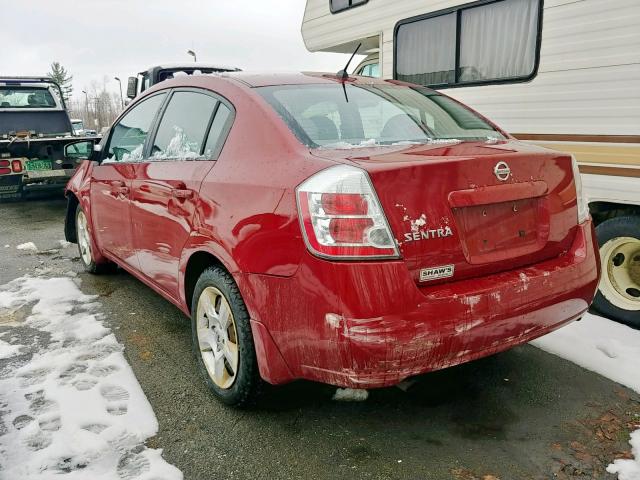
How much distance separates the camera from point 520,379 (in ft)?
9.90

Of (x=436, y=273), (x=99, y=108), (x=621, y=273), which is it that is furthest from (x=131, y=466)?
(x=99, y=108)

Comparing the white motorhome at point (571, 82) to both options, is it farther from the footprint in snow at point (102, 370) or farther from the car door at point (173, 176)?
the footprint in snow at point (102, 370)

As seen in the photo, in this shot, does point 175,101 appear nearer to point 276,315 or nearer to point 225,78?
point 225,78

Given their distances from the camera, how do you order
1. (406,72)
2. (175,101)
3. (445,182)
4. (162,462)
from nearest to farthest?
(445,182)
(162,462)
(175,101)
(406,72)

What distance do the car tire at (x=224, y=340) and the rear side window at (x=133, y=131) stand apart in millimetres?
1366

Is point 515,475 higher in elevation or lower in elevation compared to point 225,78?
lower

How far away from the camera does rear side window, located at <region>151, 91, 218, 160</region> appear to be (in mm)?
3025

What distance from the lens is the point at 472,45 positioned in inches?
189

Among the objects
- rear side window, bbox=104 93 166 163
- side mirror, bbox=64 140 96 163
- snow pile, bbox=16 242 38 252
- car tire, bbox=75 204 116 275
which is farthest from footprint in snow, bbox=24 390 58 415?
side mirror, bbox=64 140 96 163

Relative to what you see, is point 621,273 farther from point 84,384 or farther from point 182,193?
point 84,384

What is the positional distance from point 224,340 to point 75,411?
821 mm

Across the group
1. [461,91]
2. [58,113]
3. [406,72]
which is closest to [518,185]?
[461,91]

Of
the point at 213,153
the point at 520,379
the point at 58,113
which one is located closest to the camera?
the point at 213,153

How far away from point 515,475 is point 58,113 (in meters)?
11.4
